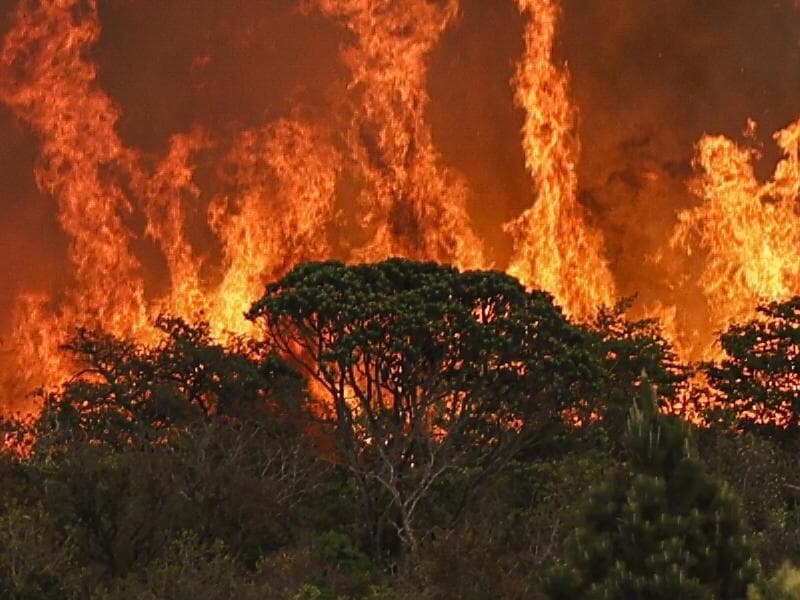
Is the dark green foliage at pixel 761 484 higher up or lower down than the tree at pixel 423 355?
lower down

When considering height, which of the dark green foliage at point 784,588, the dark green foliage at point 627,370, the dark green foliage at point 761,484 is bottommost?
the dark green foliage at point 784,588

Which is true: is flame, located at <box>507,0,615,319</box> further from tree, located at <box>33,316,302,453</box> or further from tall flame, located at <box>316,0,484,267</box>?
tree, located at <box>33,316,302,453</box>

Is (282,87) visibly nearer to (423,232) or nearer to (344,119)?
(344,119)

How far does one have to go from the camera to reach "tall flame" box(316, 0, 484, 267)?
195ft

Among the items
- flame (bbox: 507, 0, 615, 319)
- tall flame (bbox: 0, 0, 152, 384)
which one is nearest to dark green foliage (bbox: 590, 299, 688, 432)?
flame (bbox: 507, 0, 615, 319)

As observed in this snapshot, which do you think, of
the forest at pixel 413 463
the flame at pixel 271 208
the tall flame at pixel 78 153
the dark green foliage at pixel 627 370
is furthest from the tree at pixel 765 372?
the tall flame at pixel 78 153

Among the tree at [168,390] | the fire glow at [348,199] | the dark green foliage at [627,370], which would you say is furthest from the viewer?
the fire glow at [348,199]

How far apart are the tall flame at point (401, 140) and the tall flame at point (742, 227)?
13.0m

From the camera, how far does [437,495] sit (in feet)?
102

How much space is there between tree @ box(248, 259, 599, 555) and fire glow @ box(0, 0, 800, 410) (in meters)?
27.2

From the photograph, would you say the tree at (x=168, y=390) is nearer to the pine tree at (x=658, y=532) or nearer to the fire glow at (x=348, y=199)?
Result: the pine tree at (x=658, y=532)

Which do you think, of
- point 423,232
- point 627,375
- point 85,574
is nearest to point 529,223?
point 423,232

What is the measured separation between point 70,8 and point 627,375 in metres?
45.6

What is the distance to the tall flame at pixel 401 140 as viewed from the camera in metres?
59.4
